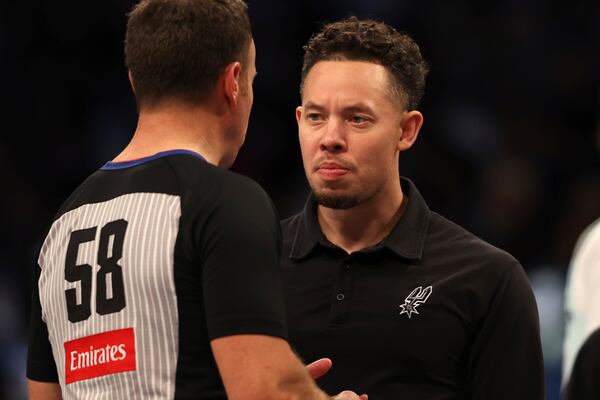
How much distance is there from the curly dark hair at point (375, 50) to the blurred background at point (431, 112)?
3.87 meters

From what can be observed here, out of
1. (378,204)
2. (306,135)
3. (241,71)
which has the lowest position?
(378,204)

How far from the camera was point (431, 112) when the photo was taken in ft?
26.9

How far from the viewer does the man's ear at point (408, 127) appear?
3418mm

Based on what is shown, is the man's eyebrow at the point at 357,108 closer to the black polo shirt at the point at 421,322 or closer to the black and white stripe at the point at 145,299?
the black polo shirt at the point at 421,322

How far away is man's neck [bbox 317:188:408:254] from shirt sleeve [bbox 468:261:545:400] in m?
0.41

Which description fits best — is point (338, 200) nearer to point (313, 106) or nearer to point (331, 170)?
point (331, 170)

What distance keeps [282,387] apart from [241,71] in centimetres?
76

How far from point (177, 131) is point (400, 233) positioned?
1012mm

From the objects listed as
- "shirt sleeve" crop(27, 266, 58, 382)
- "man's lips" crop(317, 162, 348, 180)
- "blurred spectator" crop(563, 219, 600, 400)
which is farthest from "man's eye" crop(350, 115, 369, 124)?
"blurred spectator" crop(563, 219, 600, 400)

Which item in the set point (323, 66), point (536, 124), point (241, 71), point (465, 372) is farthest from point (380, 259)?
point (536, 124)

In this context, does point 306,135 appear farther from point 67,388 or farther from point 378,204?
point 67,388

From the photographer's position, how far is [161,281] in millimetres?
2346

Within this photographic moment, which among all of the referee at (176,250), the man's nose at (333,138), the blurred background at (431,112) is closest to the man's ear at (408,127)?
the man's nose at (333,138)

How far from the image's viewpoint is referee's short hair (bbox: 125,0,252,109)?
8.13 ft
